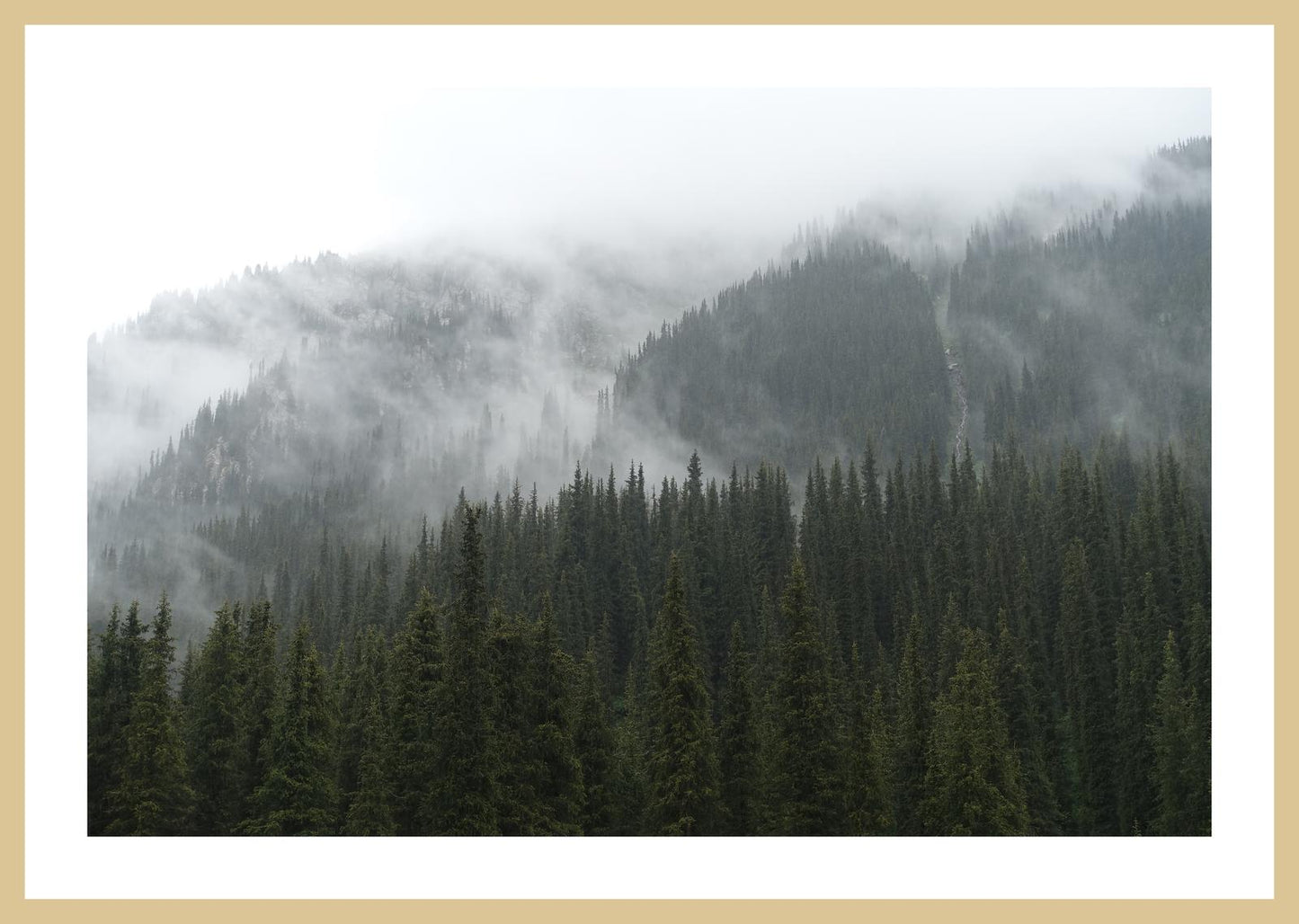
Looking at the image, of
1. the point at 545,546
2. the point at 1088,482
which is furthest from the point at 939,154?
the point at 545,546

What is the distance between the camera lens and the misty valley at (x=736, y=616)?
33.9 meters

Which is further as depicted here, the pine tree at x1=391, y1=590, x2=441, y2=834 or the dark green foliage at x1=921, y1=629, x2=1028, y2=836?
the dark green foliage at x1=921, y1=629, x2=1028, y2=836

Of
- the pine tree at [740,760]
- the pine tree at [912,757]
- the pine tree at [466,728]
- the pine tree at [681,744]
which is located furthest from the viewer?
the pine tree at [912,757]

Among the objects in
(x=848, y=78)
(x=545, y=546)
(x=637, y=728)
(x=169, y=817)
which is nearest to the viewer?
(x=848, y=78)

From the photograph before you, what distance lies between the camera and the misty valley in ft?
111

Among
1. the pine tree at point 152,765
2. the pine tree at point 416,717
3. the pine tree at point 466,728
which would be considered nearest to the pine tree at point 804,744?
the pine tree at point 466,728

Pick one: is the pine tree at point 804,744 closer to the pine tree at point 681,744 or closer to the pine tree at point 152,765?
the pine tree at point 681,744

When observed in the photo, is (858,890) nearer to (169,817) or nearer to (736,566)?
(169,817)

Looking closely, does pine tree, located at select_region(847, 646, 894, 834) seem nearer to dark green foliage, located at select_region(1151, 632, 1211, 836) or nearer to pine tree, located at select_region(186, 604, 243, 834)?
dark green foliage, located at select_region(1151, 632, 1211, 836)

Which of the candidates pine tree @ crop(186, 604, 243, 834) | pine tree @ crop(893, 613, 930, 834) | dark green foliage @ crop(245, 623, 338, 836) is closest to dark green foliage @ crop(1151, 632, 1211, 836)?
pine tree @ crop(893, 613, 930, 834)

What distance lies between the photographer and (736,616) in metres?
86.0

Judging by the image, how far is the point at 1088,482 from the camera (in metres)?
92.7
